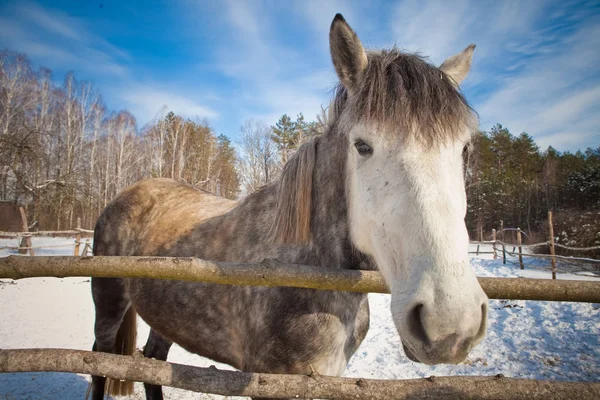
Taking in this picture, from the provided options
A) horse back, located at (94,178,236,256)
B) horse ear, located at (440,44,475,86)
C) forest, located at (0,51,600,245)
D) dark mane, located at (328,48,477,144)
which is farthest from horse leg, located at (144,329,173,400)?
forest, located at (0,51,600,245)

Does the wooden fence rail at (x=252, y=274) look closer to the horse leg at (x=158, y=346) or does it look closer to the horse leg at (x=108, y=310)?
the horse leg at (x=108, y=310)

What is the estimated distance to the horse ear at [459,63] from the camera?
2.04m

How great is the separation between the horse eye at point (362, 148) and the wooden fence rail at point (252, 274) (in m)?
0.60

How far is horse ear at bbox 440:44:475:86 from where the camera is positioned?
2.04 m

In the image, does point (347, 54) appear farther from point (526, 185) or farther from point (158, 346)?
point (526, 185)

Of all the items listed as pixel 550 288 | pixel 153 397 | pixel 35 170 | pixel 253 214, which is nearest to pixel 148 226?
pixel 253 214

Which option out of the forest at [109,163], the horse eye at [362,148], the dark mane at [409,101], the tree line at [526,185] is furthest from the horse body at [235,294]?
the tree line at [526,185]

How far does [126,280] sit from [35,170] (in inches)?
1121

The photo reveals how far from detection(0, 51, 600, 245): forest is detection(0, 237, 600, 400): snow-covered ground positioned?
1314cm

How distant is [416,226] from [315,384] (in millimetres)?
804

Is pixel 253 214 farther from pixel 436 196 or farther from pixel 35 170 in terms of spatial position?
pixel 35 170

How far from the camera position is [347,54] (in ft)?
5.67

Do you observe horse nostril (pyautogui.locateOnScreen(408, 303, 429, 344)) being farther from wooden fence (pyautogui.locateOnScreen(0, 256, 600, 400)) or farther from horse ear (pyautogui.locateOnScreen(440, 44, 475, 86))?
horse ear (pyautogui.locateOnScreen(440, 44, 475, 86))

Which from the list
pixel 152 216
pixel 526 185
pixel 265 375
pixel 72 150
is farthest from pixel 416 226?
pixel 526 185
